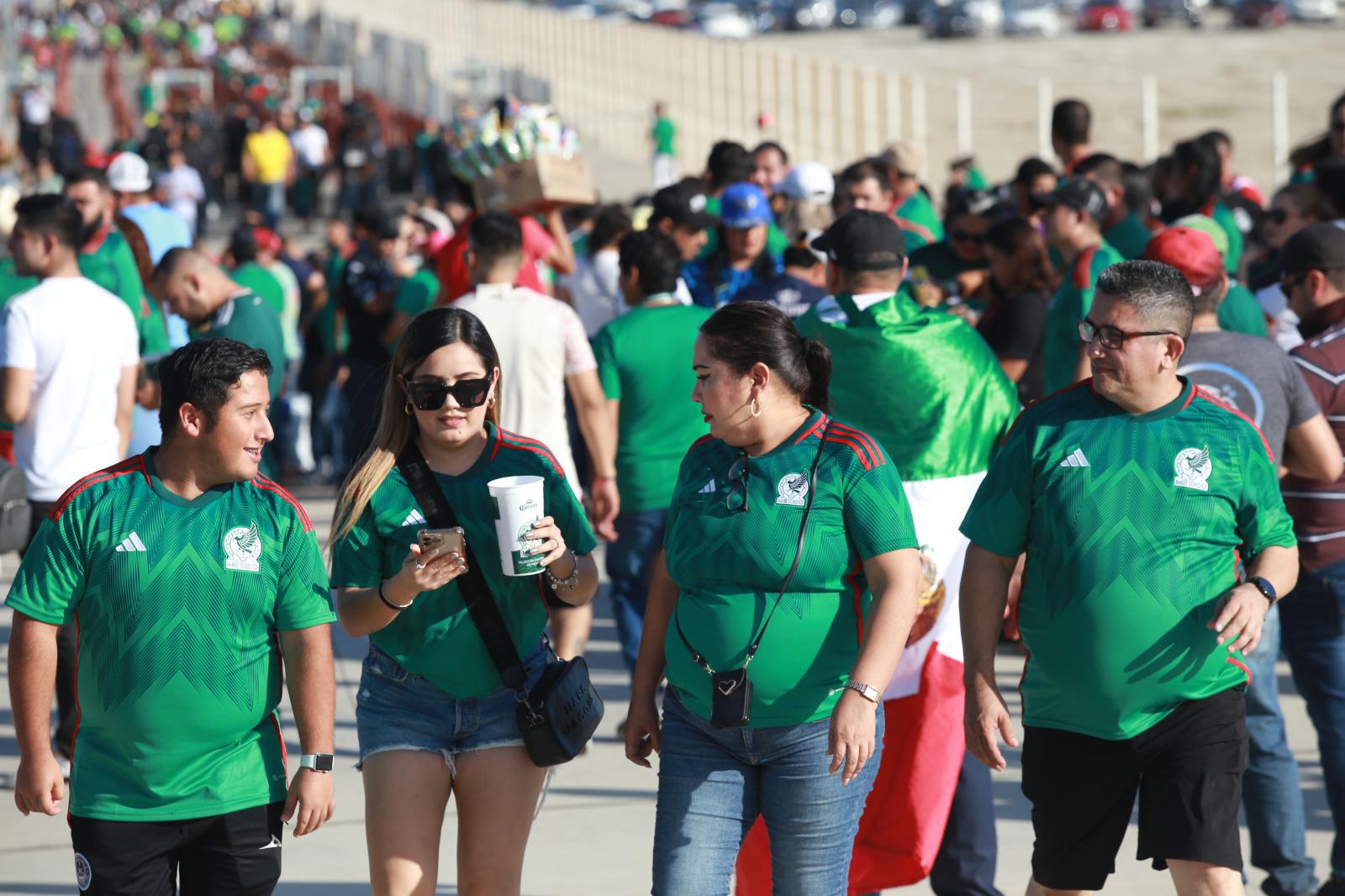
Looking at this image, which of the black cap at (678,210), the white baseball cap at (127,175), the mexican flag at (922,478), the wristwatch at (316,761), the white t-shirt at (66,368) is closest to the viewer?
the wristwatch at (316,761)

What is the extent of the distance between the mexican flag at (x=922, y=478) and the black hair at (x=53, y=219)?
2.84 metres

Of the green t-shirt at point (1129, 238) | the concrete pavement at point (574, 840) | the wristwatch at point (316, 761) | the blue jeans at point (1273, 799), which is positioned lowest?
the concrete pavement at point (574, 840)

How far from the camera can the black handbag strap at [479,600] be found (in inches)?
156

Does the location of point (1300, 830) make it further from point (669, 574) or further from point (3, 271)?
point (3, 271)

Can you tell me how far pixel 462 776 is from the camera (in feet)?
13.2

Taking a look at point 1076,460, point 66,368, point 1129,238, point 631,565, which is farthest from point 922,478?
point 1129,238

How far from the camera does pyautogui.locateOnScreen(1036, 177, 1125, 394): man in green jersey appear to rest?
5988 mm

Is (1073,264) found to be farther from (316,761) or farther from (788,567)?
(316,761)

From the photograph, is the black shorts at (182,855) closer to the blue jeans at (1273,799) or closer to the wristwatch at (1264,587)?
the wristwatch at (1264,587)

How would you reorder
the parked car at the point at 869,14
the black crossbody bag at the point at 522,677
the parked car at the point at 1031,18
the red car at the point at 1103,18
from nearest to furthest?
the black crossbody bag at the point at 522,677 < the parked car at the point at 1031,18 < the red car at the point at 1103,18 < the parked car at the point at 869,14

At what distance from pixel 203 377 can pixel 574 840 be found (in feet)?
9.21

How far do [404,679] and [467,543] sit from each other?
1.12 ft

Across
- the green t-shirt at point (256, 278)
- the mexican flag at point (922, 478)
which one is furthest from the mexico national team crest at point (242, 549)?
the green t-shirt at point (256, 278)

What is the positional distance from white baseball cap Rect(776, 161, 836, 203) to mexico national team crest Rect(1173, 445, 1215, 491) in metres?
5.12
